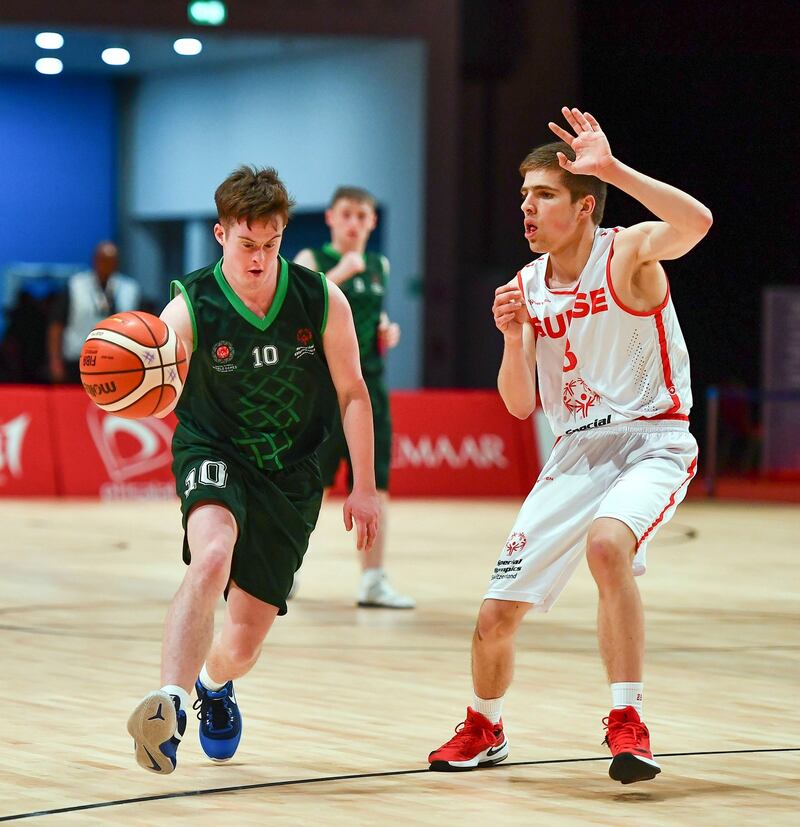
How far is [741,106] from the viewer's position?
64.6ft

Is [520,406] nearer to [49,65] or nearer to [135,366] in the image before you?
[135,366]

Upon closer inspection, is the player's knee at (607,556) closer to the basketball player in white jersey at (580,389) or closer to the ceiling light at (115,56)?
the basketball player in white jersey at (580,389)

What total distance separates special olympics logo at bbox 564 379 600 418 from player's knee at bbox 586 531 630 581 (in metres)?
0.54

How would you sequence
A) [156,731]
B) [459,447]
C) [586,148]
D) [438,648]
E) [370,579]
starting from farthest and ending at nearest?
1. [459,447]
2. [370,579]
3. [438,648]
4. [586,148]
5. [156,731]

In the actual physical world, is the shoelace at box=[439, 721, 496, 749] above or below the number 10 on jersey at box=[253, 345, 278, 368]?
below

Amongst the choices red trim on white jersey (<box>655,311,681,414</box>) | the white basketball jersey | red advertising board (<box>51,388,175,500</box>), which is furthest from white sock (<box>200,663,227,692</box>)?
red advertising board (<box>51,388,175,500</box>)

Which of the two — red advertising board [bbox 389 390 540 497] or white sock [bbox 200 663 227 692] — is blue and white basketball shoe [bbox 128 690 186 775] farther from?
red advertising board [bbox 389 390 540 497]

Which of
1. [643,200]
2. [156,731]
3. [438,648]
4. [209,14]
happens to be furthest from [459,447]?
[156,731]

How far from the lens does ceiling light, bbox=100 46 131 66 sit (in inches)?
829

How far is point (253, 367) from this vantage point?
16.5ft

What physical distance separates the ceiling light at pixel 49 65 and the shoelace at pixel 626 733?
19.1 m

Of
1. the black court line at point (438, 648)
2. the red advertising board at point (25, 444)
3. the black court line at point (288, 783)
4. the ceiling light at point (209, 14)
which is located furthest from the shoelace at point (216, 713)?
the ceiling light at point (209, 14)

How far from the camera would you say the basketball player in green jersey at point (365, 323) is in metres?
8.72

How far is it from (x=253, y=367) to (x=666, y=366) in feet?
4.13
